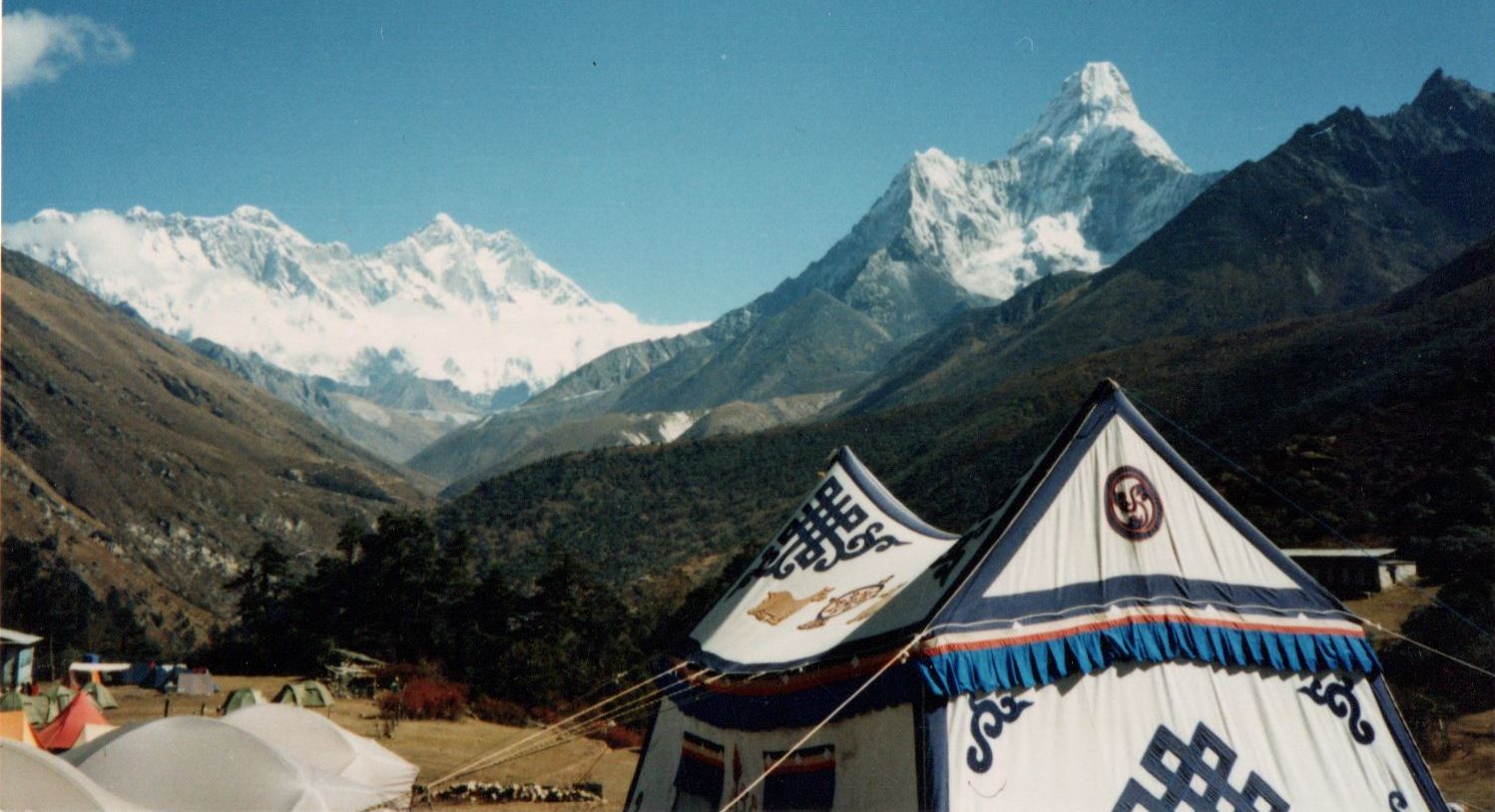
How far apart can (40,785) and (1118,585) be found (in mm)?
12125

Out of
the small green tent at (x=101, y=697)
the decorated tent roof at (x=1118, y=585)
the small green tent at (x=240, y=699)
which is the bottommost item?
the decorated tent roof at (x=1118, y=585)

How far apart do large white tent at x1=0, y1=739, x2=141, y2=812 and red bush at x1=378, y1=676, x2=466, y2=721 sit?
22.9 meters

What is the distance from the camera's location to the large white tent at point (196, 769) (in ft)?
51.7

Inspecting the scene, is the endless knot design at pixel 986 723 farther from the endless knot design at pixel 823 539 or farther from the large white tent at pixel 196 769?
the large white tent at pixel 196 769

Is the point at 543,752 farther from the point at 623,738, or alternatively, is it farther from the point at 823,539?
the point at 823,539

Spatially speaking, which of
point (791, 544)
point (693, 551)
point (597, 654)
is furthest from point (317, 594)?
point (693, 551)

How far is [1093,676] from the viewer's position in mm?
10664

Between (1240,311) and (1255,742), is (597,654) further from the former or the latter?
(1240,311)

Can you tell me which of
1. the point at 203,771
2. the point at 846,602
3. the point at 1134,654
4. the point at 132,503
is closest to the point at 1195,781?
the point at 1134,654

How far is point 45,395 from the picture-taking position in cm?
17125

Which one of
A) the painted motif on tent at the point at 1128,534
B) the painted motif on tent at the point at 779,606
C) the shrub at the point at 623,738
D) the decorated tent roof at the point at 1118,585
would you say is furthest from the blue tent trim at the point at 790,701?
the shrub at the point at 623,738

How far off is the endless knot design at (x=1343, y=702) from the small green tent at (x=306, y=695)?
1245 inches

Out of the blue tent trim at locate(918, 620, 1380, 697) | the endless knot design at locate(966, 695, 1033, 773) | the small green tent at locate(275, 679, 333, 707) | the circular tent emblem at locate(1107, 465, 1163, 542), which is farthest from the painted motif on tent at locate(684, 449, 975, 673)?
the small green tent at locate(275, 679, 333, 707)

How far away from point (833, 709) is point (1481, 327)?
253 ft
